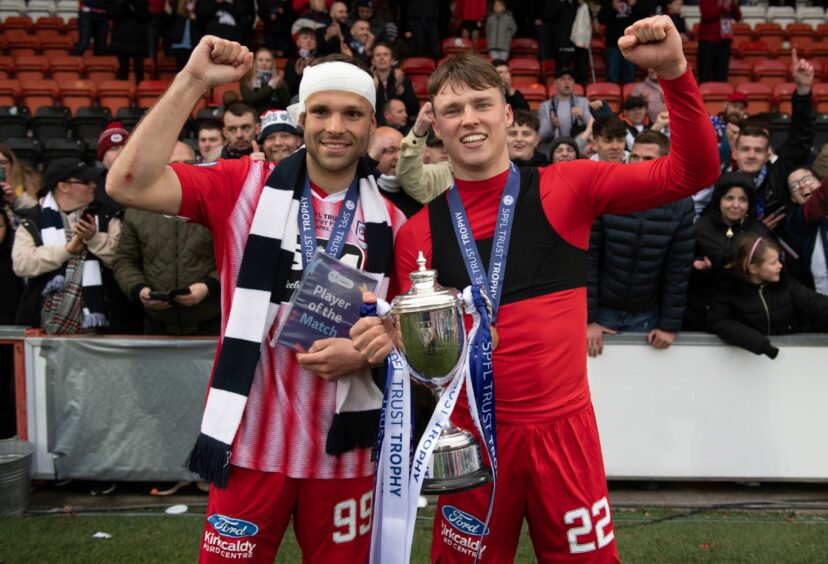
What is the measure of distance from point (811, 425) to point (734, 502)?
24.8 inches

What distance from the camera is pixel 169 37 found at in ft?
37.2

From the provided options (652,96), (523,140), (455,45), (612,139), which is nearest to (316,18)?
(455,45)

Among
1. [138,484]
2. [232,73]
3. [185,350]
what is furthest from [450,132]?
[138,484]

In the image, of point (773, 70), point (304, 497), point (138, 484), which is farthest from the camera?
point (773, 70)

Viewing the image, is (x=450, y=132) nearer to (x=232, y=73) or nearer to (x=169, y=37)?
(x=232, y=73)

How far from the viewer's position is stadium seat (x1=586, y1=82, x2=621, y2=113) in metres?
10.8

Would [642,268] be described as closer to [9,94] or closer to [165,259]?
[165,259]

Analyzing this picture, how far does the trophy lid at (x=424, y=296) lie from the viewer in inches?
82.0

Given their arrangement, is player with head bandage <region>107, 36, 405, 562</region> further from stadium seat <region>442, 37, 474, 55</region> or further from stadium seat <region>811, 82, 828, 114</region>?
stadium seat <region>442, 37, 474, 55</region>

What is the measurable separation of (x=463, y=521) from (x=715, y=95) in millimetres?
9642

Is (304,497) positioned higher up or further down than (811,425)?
higher up

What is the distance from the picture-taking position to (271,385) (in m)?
2.36

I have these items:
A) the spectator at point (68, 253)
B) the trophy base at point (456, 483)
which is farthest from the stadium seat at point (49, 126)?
the trophy base at point (456, 483)

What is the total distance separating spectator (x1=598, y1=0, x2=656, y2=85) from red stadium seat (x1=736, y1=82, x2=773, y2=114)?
1.62 meters
